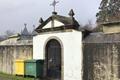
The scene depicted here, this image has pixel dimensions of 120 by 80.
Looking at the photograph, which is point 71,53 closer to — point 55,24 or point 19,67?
point 55,24

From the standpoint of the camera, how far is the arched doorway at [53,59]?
1773 cm

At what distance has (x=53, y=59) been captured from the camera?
18.3 m

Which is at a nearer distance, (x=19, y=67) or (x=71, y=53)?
(x=71, y=53)

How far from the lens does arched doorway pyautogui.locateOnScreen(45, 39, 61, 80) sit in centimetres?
1773

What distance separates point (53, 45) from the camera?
18.1 m

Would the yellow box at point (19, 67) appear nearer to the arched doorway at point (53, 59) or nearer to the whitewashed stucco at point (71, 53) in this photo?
the arched doorway at point (53, 59)

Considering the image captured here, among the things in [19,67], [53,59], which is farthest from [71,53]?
[19,67]

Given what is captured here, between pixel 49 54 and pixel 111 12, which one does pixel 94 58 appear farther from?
pixel 111 12

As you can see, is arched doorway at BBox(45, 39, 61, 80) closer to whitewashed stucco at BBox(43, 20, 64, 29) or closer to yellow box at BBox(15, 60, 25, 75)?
whitewashed stucco at BBox(43, 20, 64, 29)

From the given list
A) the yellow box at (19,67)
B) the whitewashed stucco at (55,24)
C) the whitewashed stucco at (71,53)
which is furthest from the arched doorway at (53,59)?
the yellow box at (19,67)

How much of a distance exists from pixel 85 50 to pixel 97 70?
1393 millimetres

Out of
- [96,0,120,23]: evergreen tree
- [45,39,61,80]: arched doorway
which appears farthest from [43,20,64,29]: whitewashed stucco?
[96,0,120,23]: evergreen tree

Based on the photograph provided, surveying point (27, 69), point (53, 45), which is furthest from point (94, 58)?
point (27, 69)

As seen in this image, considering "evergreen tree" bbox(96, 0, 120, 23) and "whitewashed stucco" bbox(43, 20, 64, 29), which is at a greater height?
"evergreen tree" bbox(96, 0, 120, 23)
